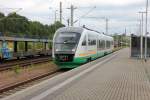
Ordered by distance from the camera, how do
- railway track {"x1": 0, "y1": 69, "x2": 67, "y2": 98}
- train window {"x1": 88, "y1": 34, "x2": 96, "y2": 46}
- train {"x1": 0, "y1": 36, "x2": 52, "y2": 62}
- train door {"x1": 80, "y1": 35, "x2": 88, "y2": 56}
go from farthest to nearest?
train {"x1": 0, "y1": 36, "x2": 52, "y2": 62}, train window {"x1": 88, "y1": 34, "x2": 96, "y2": 46}, train door {"x1": 80, "y1": 35, "x2": 88, "y2": 56}, railway track {"x1": 0, "y1": 69, "x2": 67, "y2": 98}

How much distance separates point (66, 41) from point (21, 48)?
54.8 feet

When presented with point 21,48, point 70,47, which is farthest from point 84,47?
point 21,48

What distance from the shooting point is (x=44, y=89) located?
40.8 feet

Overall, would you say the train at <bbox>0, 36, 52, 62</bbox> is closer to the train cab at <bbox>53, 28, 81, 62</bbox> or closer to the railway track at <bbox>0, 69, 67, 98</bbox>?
the train cab at <bbox>53, 28, 81, 62</bbox>

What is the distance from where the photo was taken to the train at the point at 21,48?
34.9m

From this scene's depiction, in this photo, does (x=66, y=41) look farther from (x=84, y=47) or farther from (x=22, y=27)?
(x=22, y=27)

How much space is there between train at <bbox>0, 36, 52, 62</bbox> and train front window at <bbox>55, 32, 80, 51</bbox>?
10.3 meters

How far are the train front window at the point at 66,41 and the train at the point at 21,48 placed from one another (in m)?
10.3

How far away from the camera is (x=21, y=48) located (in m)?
40.7

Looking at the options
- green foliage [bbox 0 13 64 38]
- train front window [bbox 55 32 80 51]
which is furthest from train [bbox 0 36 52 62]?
green foliage [bbox 0 13 64 38]

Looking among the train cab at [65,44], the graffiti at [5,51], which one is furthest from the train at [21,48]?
the train cab at [65,44]

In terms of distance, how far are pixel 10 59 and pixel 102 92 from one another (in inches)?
1070

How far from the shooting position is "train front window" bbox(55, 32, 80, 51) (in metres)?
24.7

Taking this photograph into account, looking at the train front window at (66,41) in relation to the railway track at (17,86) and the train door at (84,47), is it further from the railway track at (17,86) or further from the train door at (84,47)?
the railway track at (17,86)
